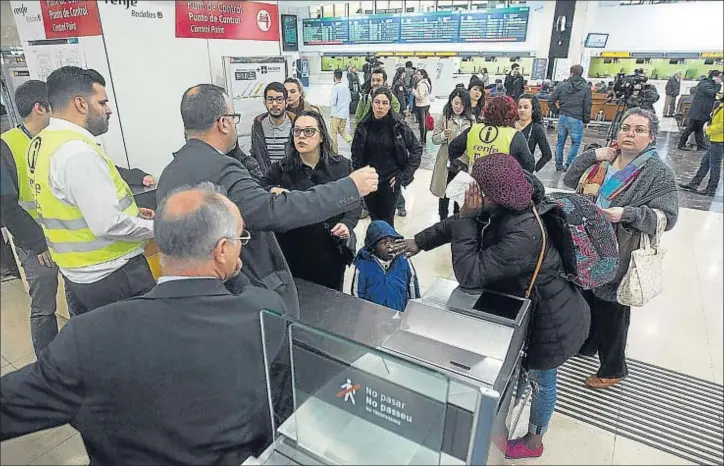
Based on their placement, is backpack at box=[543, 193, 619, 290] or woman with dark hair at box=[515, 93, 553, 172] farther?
woman with dark hair at box=[515, 93, 553, 172]

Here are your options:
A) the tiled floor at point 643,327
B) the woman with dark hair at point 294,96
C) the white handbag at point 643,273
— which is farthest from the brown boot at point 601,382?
the woman with dark hair at point 294,96

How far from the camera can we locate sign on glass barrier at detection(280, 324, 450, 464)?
33.9 inches

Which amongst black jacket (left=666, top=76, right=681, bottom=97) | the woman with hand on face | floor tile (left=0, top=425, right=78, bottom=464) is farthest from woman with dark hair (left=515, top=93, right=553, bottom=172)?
black jacket (left=666, top=76, right=681, bottom=97)

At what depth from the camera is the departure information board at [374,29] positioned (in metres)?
13.4

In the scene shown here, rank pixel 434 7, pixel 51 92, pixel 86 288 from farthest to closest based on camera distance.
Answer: pixel 434 7 < pixel 86 288 < pixel 51 92

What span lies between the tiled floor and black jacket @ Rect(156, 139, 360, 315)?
22.1 inches

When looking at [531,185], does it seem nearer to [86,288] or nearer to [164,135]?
[86,288]

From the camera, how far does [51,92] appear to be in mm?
1640

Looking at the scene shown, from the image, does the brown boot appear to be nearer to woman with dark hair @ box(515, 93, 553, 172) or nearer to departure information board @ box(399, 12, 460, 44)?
woman with dark hair @ box(515, 93, 553, 172)

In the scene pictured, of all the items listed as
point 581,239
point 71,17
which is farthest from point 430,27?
point 581,239

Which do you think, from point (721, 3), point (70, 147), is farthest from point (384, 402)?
point (70, 147)

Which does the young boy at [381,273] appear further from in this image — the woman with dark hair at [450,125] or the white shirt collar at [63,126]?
the woman with dark hair at [450,125]

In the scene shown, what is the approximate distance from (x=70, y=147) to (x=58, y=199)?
196 mm

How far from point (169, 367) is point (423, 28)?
45.6 feet
